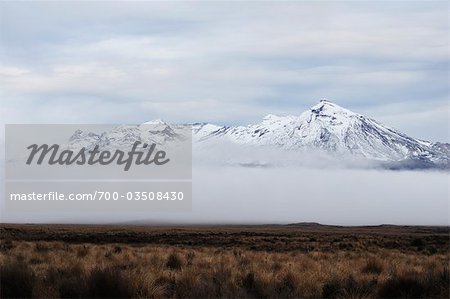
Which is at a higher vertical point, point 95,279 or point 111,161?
point 111,161

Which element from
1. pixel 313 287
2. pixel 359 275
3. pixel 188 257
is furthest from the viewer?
pixel 188 257

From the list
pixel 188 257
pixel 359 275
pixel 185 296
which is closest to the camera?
pixel 185 296

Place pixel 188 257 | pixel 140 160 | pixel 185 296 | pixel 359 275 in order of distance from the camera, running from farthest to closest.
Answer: pixel 140 160
pixel 188 257
pixel 359 275
pixel 185 296

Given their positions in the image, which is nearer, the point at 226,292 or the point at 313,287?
the point at 226,292

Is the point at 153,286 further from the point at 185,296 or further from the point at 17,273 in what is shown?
the point at 17,273

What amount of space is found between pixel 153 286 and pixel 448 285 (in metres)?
5.56

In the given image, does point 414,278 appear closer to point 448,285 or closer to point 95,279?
point 448,285

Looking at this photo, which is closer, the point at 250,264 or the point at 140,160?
the point at 250,264

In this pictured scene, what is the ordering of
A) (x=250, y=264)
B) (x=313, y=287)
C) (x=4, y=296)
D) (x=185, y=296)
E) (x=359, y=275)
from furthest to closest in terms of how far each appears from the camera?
(x=250, y=264) < (x=359, y=275) < (x=313, y=287) < (x=185, y=296) < (x=4, y=296)

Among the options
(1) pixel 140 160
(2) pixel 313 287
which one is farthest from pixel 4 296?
(1) pixel 140 160

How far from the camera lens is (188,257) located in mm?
20109

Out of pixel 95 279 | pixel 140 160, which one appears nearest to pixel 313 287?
pixel 95 279

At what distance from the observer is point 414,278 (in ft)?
43.8

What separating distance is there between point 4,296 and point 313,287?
588 centimetres
